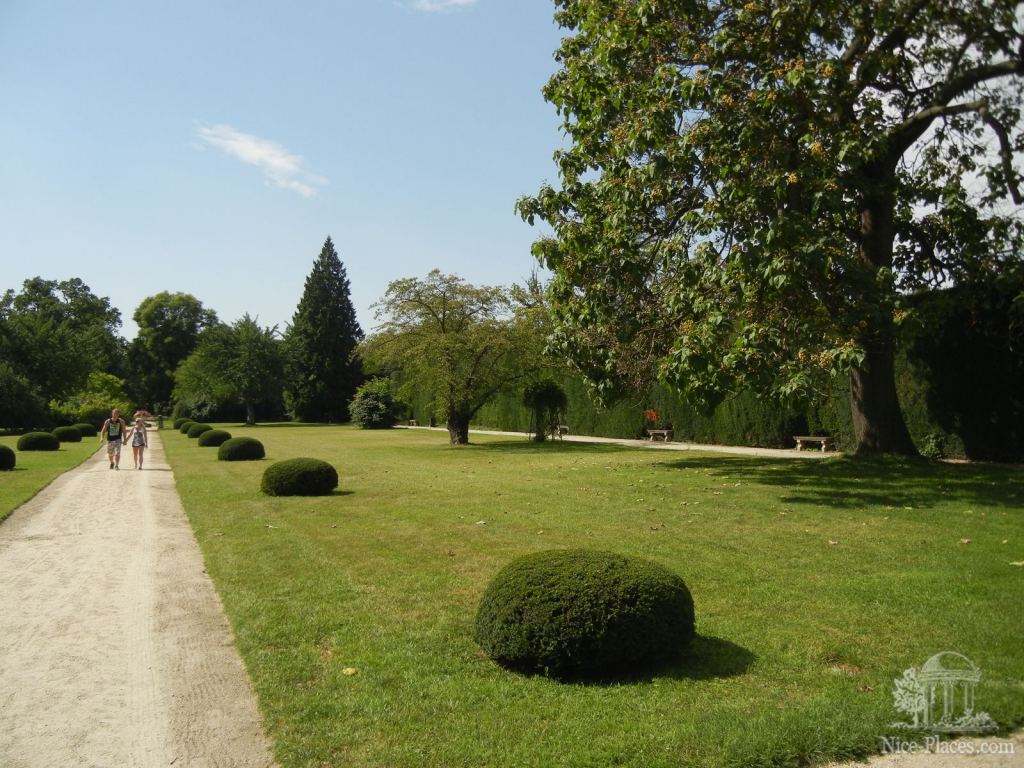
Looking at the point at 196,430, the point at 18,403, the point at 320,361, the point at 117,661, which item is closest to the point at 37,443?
the point at 196,430

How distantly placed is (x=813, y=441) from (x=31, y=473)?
23.0 m

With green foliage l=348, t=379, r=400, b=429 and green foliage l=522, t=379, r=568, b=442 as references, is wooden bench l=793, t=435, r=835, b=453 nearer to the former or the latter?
green foliage l=522, t=379, r=568, b=442

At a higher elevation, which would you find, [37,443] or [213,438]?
[213,438]

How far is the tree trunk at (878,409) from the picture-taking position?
15.7 metres

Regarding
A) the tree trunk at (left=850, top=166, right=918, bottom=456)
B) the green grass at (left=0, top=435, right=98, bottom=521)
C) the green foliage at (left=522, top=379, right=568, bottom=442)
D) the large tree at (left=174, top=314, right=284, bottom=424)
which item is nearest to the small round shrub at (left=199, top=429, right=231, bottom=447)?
the green grass at (left=0, top=435, right=98, bottom=521)

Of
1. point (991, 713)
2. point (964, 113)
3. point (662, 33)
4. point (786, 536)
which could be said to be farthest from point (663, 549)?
point (964, 113)

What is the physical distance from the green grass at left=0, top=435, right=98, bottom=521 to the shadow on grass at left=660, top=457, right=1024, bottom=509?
1384 centimetres

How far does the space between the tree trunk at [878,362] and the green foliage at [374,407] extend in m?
40.6

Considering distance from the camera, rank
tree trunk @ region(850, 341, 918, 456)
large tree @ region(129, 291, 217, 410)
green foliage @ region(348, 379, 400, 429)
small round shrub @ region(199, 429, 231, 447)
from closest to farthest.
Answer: tree trunk @ region(850, 341, 918, 456) → small round shrub @ region(199, 429, 231, 447) → green foliage @ region(348, 379, 400, 429) → large tree @ region(129, 291, 217, 410)

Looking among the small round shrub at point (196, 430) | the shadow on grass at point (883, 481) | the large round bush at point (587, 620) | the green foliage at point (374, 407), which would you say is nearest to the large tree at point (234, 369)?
the green foliage at point (374, 407)

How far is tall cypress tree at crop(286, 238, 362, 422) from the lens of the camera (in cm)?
7325

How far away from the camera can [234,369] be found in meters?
64.1

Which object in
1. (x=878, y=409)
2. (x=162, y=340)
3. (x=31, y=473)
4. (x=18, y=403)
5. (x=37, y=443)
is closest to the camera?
(x=878, y=409)

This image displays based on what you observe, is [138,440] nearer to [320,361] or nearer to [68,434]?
[68,434]
